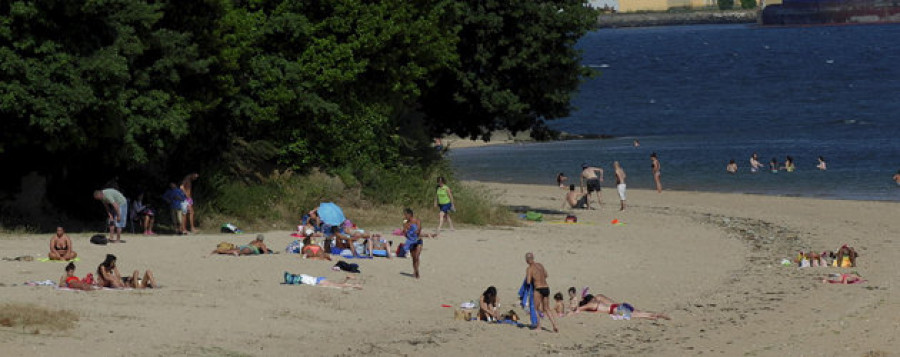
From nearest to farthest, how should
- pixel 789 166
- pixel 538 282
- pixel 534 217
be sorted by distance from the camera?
pixel 538 282 → pixel 534 217 → pixel 789 166

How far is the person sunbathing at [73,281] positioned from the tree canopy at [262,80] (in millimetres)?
4617

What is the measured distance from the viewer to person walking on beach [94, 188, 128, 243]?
26.2 m

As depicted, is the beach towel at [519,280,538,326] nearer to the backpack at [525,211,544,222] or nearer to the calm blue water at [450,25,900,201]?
the backpack at [525,211,544,222]

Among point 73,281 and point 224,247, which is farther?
point 224,247

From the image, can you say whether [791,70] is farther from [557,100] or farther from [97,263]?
[97,263]

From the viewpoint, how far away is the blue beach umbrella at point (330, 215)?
28.7 meters

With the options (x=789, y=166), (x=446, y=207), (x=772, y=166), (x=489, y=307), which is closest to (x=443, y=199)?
(x=446, y=207)

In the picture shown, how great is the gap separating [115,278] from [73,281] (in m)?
0.68

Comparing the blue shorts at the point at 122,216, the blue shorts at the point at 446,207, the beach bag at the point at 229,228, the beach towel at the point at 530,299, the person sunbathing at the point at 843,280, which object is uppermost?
the blue shorts at the point at 122,216

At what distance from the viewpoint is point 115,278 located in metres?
21.1

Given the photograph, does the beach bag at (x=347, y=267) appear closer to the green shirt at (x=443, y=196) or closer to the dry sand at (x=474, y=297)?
the dry sand at (x=474, y=297)

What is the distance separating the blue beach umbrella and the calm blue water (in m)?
24.6

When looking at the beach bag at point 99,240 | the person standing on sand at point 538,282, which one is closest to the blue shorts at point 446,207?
the beach bag at point 99,240

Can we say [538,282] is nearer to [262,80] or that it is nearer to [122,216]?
[122,216]
